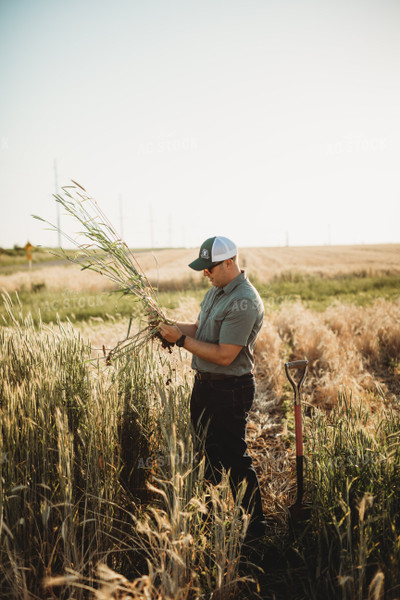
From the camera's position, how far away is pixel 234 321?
7.12ft

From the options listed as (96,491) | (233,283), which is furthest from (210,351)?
(96,491)

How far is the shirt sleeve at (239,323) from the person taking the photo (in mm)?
2152

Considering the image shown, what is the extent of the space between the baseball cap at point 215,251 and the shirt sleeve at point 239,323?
0.29 m

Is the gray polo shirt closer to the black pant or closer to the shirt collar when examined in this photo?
the shirt collar

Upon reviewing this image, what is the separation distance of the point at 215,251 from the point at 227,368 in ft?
2.33

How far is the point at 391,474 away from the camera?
1.98 m

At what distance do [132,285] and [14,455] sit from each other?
1.12 m

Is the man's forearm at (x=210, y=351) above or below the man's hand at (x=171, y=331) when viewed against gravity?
below

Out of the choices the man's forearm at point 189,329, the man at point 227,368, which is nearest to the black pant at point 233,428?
the man at point 227,368

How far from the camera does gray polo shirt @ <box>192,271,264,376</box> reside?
2.16 metres

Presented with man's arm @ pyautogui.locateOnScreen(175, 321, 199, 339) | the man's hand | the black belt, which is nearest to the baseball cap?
the man's hand

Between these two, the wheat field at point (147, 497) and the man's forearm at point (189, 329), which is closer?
the wheat field at point (147, 497)

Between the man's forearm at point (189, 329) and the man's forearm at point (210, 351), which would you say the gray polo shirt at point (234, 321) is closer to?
the man's forearm at point (210, 351)
